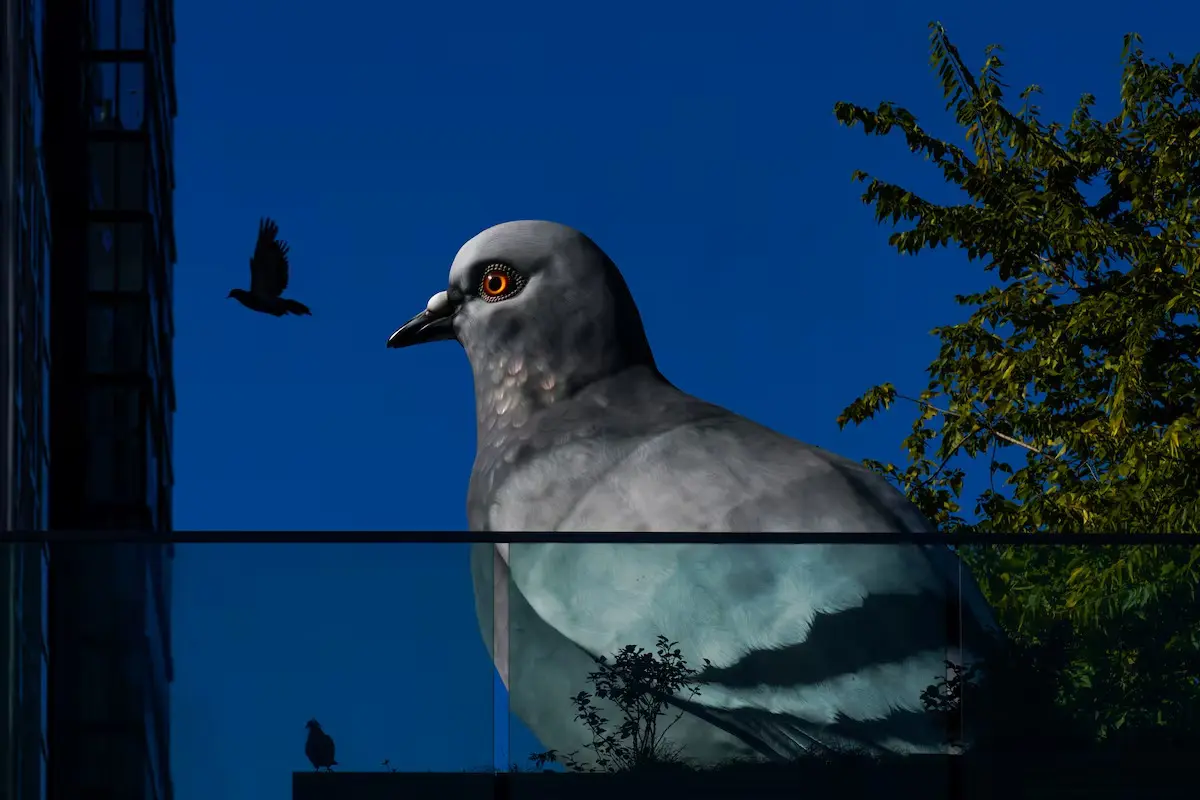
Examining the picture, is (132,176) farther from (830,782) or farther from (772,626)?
(830,782)

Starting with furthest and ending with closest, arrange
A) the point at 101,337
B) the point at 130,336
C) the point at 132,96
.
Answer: the point at 132,96 → the point at 130,336 → the point at 101,337

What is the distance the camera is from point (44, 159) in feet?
82.4

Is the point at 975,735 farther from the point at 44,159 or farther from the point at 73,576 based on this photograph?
the point at 44,159

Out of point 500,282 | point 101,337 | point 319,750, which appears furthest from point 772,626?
point 101,337

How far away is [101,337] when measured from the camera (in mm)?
35625

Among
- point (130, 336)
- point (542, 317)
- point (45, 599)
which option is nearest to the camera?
point (45, 599)

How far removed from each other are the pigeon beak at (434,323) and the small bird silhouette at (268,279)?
33.3 ft

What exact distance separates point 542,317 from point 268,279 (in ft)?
45.1

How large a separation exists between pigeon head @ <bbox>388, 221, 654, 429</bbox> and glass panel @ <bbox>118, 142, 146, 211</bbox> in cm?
2749

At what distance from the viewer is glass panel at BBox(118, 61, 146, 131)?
120 feet

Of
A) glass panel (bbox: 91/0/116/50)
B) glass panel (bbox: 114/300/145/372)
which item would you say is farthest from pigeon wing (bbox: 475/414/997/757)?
glass panel (bbox: 114/300/145/372)

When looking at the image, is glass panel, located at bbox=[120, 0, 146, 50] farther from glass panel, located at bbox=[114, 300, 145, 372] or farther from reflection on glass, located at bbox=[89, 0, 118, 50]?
glass panel, located at bbox=[114, 300, 145, 372]

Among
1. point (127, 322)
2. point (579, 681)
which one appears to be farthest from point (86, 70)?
point (579, 681)

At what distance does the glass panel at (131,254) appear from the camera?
36.1m
